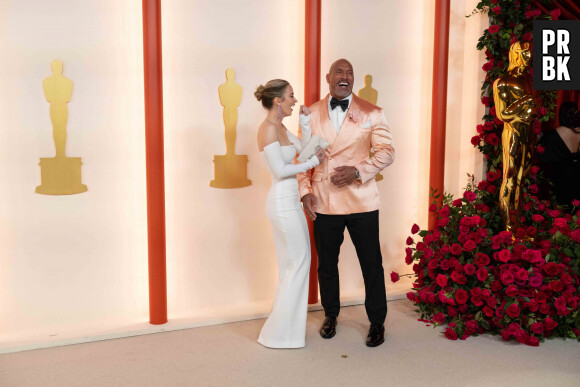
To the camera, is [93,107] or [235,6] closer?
[93,107]

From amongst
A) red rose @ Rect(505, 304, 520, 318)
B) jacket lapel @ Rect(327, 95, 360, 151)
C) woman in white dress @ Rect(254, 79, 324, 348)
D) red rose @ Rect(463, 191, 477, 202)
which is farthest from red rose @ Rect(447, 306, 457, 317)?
jacket lapel @ Rect(327, 95, 360, 151)

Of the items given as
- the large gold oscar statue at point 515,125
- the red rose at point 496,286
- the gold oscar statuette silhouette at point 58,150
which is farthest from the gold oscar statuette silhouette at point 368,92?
the gold oscar statuette silhouette at point 58,150

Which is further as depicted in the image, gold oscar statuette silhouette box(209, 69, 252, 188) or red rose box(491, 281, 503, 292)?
gold oscar statuette silhouette box(209, 69, 252, 188)

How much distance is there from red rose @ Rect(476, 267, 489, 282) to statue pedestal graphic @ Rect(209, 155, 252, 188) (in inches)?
65.1

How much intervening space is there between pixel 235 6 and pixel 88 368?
247cm

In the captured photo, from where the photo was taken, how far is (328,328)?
380cm

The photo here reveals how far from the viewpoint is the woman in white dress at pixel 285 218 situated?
11.4 ft

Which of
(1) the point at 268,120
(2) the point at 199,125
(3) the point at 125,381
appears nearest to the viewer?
(3) the point at 125,381

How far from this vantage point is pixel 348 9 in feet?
14.6

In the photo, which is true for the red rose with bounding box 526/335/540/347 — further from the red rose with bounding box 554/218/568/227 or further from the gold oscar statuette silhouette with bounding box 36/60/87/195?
the gold oscar statuette silhouette with bounding box 36/60/87/195

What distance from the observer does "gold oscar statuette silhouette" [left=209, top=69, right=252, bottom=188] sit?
4.09 m

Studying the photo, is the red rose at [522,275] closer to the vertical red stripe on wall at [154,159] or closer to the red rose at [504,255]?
the red rose at [504,255]

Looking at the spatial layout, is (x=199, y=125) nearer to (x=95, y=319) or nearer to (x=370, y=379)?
(x=95, y=319)

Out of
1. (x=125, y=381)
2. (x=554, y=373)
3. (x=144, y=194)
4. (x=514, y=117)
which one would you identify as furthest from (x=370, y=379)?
(x=514, y=117)
